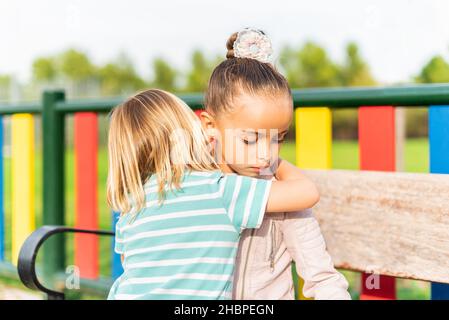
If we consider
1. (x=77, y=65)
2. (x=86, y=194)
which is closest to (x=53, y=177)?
(x=86, y=194)

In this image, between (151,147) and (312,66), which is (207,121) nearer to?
(151,147)

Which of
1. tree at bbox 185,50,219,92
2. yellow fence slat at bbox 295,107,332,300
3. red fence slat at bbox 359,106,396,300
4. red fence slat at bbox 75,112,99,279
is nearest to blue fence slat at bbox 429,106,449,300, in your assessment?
red fence slat at bbox 359,106,396,300

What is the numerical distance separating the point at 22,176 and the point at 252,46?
2.90 metres

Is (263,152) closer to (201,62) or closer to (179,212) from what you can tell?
(179,212)

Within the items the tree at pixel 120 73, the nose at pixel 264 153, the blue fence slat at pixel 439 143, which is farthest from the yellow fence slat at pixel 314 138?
the tree at pixel 120 73

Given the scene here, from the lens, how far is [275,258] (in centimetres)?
188

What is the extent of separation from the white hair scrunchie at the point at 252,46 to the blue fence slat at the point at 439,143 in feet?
2.12

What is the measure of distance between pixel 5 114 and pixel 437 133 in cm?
312

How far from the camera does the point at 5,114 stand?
14.4ft

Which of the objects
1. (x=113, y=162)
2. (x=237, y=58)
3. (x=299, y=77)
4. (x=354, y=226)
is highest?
(x=299, y=77)

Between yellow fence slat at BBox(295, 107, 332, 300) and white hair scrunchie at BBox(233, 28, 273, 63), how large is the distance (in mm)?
718

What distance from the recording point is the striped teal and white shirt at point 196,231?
5.55ft
